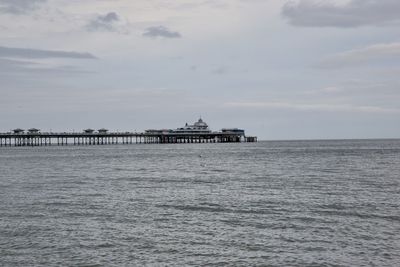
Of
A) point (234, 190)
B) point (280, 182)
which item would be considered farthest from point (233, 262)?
point (280, 182)

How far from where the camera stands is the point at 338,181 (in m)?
42.4

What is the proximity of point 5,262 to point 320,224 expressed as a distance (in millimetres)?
12973

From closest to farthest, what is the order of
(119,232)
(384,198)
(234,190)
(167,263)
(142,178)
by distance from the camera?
(167,263)
(119,232)
(384,198)
(234,190)
(142,178)

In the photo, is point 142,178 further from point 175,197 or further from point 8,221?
point 8,221

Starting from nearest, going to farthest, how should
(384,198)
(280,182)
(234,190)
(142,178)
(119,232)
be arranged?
(119,232)
(384,198)
(234,190)
(280,182)
(142,178)

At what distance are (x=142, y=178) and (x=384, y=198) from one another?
2342 centimetres

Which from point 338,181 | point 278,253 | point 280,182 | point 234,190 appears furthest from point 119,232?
point 338,181

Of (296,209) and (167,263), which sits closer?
(167,263)

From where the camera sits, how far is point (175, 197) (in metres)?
32.7

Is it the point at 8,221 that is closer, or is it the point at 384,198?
the point at 8,221

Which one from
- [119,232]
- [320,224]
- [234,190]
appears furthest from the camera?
[234,190]

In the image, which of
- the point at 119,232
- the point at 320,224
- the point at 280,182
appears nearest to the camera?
the point at 119,232

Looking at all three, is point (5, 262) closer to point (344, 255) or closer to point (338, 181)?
point (344, 255)

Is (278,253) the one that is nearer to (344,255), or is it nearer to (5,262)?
(344,255)
